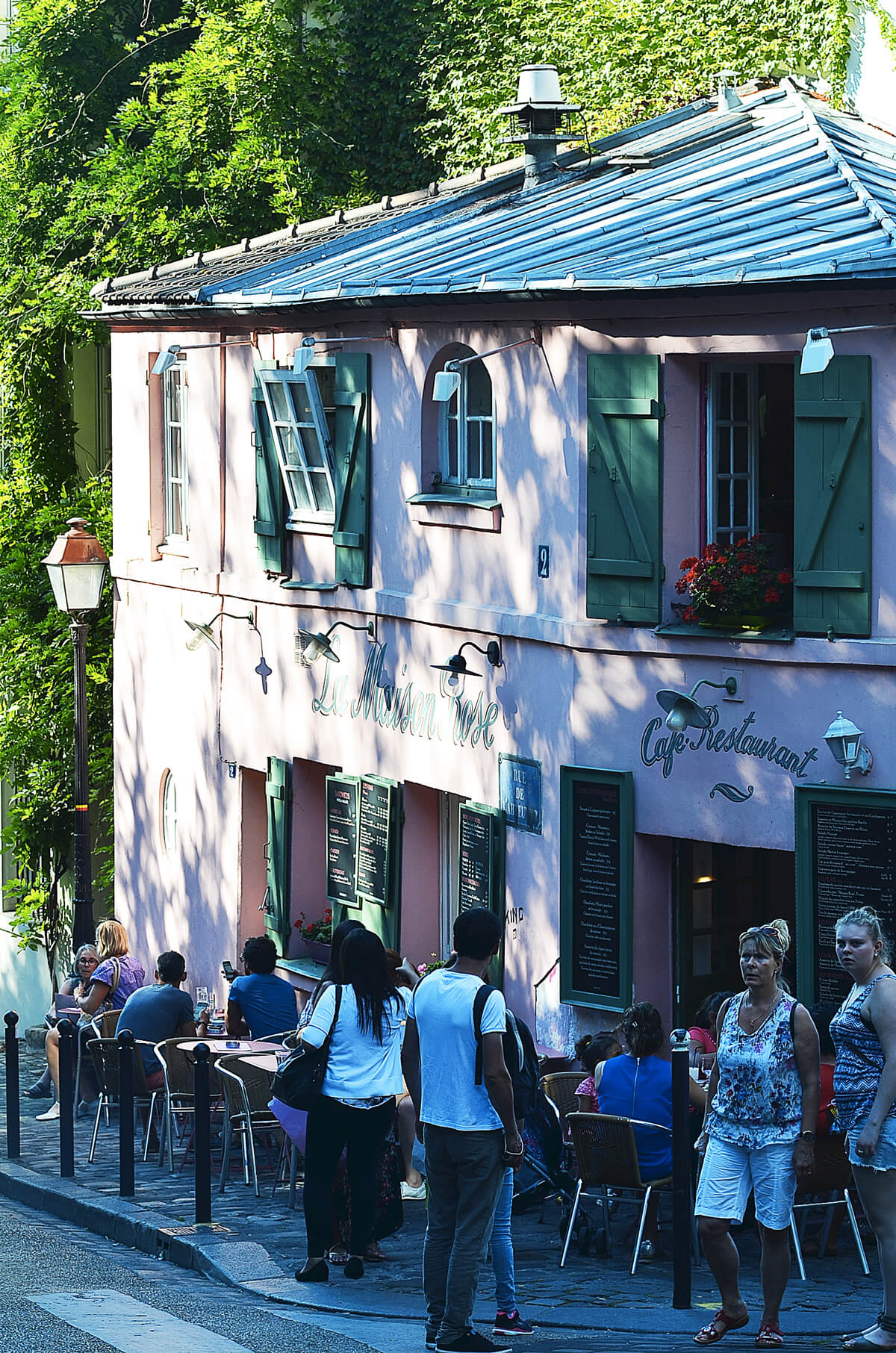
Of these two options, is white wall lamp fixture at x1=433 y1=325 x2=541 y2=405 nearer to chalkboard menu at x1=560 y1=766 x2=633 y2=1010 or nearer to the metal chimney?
chalkboard menu at x1=560 y1=766 x2=633 y2=1010

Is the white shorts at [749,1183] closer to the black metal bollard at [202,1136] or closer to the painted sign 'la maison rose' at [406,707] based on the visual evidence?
the black metal bollard at [202,1136]

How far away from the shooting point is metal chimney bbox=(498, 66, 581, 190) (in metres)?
16.4

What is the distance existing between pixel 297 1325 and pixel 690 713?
4.33 m

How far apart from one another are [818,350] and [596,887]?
140 inches

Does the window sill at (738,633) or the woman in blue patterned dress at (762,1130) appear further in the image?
the window sill at (738,633)

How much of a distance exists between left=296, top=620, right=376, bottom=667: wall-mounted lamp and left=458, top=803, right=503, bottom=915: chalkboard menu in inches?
74.8

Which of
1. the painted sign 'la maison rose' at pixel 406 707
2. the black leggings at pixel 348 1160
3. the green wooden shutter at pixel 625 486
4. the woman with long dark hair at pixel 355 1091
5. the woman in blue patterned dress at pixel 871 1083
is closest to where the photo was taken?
the woman in blue patterned dress at pixel 871 1083

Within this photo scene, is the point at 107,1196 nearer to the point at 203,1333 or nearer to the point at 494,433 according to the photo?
the point at 203,1333

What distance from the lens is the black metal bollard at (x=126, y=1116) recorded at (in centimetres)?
1202

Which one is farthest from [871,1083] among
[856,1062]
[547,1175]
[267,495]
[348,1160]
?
[267,495]

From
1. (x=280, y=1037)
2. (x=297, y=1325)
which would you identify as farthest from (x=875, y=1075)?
(x=280, y=1037)

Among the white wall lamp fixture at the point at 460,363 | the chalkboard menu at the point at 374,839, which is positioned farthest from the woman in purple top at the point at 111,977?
the white wall lamp fixture at the point at 460,363

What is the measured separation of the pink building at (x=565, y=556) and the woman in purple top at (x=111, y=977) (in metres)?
1.45

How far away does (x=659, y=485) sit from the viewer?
1191 cm
